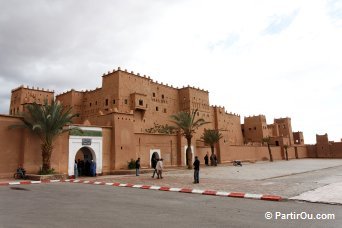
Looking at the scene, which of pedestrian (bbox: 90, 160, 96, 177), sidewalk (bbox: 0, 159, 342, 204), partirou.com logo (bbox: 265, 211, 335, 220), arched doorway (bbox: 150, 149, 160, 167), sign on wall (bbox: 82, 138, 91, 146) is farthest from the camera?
arched doorway (bbox: 150, 149, 160, 167)

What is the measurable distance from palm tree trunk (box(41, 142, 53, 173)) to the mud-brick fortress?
3.13ft

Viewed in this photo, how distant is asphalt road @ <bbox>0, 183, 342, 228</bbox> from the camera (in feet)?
22.0

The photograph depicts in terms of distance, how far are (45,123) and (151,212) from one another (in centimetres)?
1437

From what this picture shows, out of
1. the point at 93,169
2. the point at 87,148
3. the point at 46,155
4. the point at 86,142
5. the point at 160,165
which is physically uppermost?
the point at 86,142

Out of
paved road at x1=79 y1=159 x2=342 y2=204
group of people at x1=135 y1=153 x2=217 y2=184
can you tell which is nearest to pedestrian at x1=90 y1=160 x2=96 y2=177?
paved road at x1=79 y1=159 x2=342 y2=204

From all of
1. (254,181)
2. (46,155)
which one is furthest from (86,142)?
(254,181)

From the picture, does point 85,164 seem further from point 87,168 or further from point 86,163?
point 87,168

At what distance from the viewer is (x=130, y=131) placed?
26.6 meters

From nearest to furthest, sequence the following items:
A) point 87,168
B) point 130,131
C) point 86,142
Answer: point 86,142, point 87,168, point 130,131

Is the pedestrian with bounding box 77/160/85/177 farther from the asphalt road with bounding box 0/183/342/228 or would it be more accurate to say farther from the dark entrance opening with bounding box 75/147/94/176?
the asphalt road with bounding box 0/183/342/228

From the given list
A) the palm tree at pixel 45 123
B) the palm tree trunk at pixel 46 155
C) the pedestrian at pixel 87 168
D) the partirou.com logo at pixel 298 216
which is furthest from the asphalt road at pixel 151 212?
the pedestrian at pixel 87 168

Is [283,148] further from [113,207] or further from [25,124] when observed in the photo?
[113,207]

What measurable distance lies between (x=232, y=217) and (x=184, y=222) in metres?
1.38

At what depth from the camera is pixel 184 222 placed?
6.83 meters
